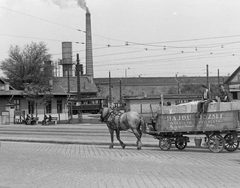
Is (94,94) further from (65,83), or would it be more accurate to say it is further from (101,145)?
(101,145)

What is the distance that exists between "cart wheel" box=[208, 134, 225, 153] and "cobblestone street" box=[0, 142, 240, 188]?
0.98 m

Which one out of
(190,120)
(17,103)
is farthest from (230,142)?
(17,103)

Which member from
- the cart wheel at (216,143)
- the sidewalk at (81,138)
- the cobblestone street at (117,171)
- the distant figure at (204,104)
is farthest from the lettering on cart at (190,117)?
the sidewalk at (81,138)

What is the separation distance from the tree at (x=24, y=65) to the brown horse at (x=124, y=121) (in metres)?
60.2

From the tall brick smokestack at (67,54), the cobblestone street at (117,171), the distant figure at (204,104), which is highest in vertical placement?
the tall brick smokestack at (67,54)

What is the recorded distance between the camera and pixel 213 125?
13.9m

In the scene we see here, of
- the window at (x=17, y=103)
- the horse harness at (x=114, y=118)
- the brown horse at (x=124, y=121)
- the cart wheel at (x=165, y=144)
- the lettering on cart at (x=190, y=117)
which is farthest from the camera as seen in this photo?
the window at (x=17, y=103)

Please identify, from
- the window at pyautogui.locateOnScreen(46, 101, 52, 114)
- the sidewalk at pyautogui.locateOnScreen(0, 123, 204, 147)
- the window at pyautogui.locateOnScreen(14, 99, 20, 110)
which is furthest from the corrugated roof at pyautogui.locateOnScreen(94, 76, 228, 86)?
the sidewalk at pyautogui.locateOnScreen(0, 123, 204, 147)

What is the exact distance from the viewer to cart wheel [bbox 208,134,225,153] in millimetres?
13766

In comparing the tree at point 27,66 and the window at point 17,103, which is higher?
the tree at point 27,66

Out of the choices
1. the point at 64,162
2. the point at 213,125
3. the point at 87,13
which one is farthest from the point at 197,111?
the point at 87,13

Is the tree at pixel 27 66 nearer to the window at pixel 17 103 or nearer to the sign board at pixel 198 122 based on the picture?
the window at pixel 17 103

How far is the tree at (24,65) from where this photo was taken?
75.9 meters

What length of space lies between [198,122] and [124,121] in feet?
9.99
